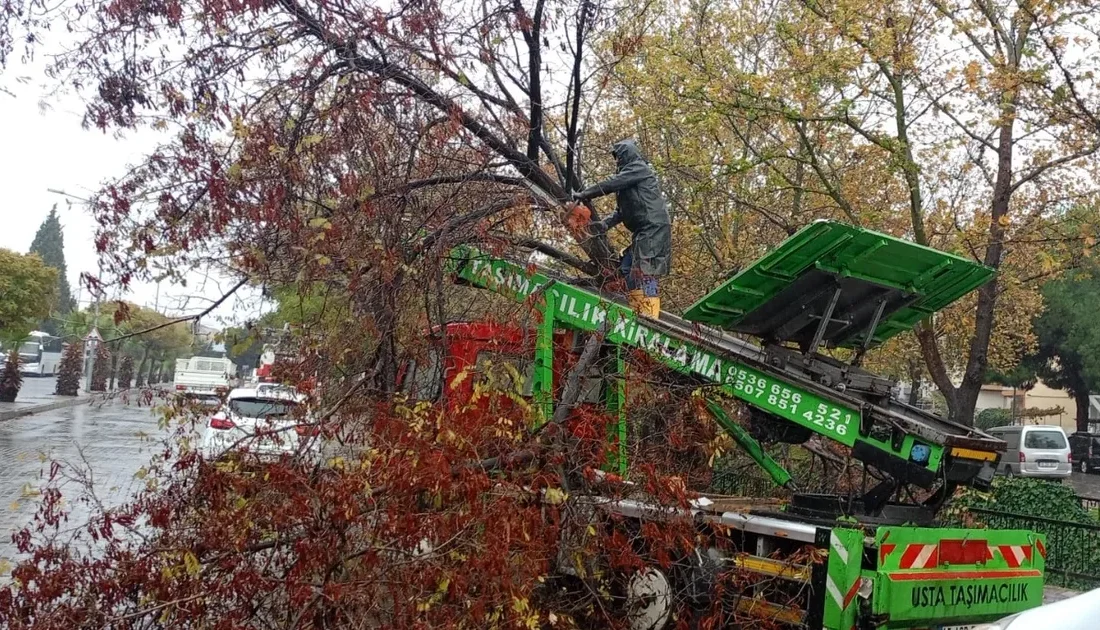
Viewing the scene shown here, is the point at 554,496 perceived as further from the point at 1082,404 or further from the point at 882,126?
the point at 1082,404

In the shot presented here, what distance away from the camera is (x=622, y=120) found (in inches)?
637

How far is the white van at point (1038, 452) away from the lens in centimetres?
2632

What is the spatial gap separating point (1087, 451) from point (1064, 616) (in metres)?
31.6

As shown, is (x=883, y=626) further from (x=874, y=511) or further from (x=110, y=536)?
(x=110, y=536)

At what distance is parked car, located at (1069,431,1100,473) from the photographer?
104ft

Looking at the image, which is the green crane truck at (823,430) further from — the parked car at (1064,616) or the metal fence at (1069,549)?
the metal fence at (1069,549)

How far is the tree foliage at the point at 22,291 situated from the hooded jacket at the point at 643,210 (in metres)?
25.6

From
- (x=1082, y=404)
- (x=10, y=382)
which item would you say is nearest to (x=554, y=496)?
(x=10, y=382)

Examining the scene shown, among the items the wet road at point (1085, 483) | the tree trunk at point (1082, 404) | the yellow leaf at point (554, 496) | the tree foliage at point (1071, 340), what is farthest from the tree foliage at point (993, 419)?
the yellow leaf at point (554, 496)

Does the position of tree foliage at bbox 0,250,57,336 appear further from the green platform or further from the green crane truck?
the green platform

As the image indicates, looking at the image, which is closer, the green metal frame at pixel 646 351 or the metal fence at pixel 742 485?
the green metal frame at pixel 646 351

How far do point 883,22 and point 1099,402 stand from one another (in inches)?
1242

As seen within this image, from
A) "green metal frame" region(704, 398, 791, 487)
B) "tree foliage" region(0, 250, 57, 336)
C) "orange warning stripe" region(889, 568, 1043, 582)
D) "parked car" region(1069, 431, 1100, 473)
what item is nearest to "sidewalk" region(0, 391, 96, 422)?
"tree foliage" region(0, 250, 57, 336)

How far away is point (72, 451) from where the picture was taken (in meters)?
17.5
